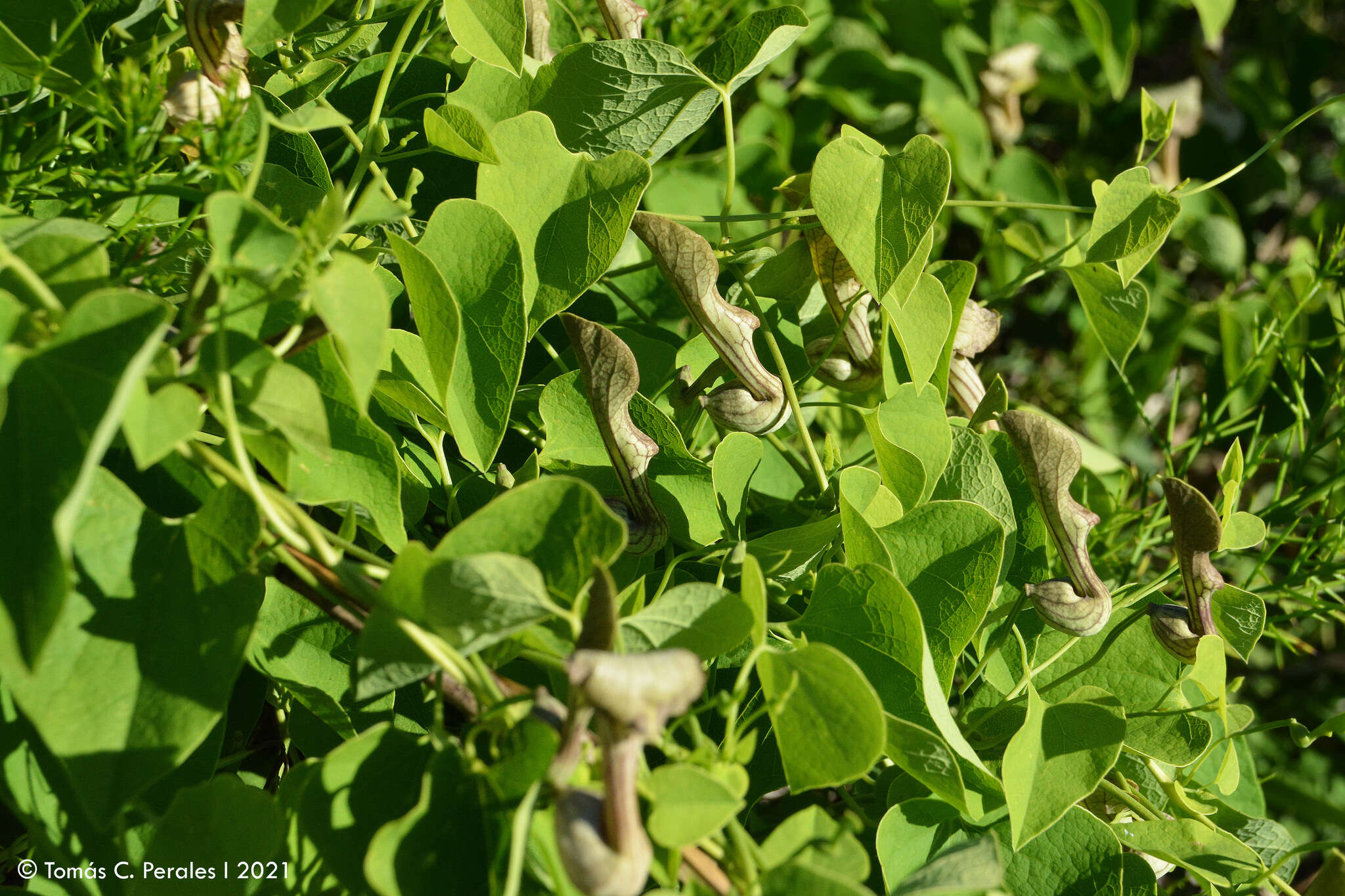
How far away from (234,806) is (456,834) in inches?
3.8

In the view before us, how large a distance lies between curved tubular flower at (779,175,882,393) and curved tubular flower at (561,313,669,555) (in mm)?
142

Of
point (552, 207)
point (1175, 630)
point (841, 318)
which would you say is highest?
point (552, 207)

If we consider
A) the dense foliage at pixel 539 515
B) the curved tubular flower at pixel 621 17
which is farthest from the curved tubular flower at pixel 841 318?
the curved tubular flower at pixel 621 17

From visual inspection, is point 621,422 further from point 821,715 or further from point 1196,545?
point 1196,545

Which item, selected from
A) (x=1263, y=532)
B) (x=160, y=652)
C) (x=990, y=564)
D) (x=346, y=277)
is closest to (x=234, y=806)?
(x=160, y=652)

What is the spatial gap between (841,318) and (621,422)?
176mm

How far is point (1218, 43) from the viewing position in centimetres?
143

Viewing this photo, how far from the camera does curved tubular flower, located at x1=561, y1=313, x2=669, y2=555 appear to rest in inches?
16.8

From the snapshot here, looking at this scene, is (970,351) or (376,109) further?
(970,351)

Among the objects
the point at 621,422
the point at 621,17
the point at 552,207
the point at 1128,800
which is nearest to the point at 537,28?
the point at 621,17

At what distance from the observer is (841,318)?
0.55m

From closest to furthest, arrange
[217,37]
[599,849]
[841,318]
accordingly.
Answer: [599,849] < [217,37] < [841,318]

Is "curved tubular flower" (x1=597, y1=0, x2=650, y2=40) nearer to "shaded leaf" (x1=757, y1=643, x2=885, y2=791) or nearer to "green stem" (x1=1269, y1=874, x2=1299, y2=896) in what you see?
"shaded leaf" (x1=757, y1=643, x2=885, y2=791)

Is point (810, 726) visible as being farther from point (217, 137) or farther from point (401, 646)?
point (217, 137)
